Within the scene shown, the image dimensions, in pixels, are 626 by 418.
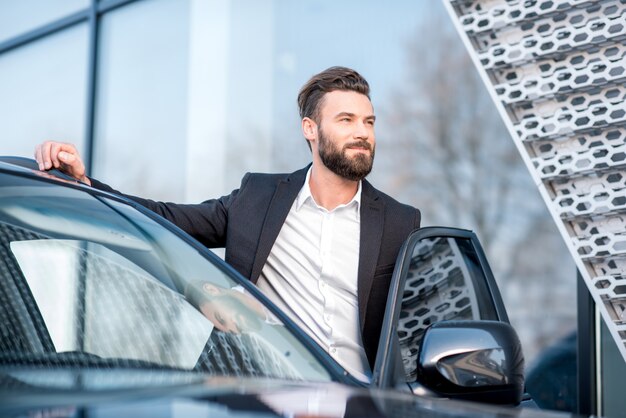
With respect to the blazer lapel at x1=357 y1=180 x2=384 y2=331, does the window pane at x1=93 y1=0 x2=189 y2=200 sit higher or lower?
higher

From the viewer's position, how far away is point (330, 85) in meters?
3.40

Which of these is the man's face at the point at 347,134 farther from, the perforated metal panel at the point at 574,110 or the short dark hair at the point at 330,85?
the perforated metal panel at the point at 574,110

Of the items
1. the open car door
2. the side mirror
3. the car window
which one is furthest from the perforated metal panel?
the side mirror

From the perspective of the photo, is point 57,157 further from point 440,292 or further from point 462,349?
point 462,349

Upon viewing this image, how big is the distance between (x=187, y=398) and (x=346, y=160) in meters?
2.05

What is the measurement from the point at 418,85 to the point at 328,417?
4.16m

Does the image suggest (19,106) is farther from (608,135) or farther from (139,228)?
(139,228)

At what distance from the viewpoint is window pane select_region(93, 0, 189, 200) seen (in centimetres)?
646

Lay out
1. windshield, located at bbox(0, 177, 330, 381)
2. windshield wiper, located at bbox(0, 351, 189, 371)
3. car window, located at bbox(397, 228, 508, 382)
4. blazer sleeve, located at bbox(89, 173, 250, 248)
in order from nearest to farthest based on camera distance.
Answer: windshield wiper, located at bbox(0, 351, 189, 371) < windshield, located at bbox(0, 177, 330, 381) < car window, located at bbox(397, 228, 508, 382) < blazer sleeve, located at bbox(89, 173, 250, 248)

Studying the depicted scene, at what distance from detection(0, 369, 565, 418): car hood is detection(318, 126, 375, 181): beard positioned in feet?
5.71

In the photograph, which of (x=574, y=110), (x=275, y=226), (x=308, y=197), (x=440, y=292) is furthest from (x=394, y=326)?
(x=574, y=110)

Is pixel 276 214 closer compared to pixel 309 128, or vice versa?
pixel 276 214

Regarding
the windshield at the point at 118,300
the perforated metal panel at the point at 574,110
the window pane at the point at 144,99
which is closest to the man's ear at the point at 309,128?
the perforated metal panel at the point at 574,110

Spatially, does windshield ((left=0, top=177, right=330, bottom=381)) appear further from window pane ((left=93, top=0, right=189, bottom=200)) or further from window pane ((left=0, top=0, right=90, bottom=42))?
window pane ((left=0, top=0, right=90, bottom=42))
